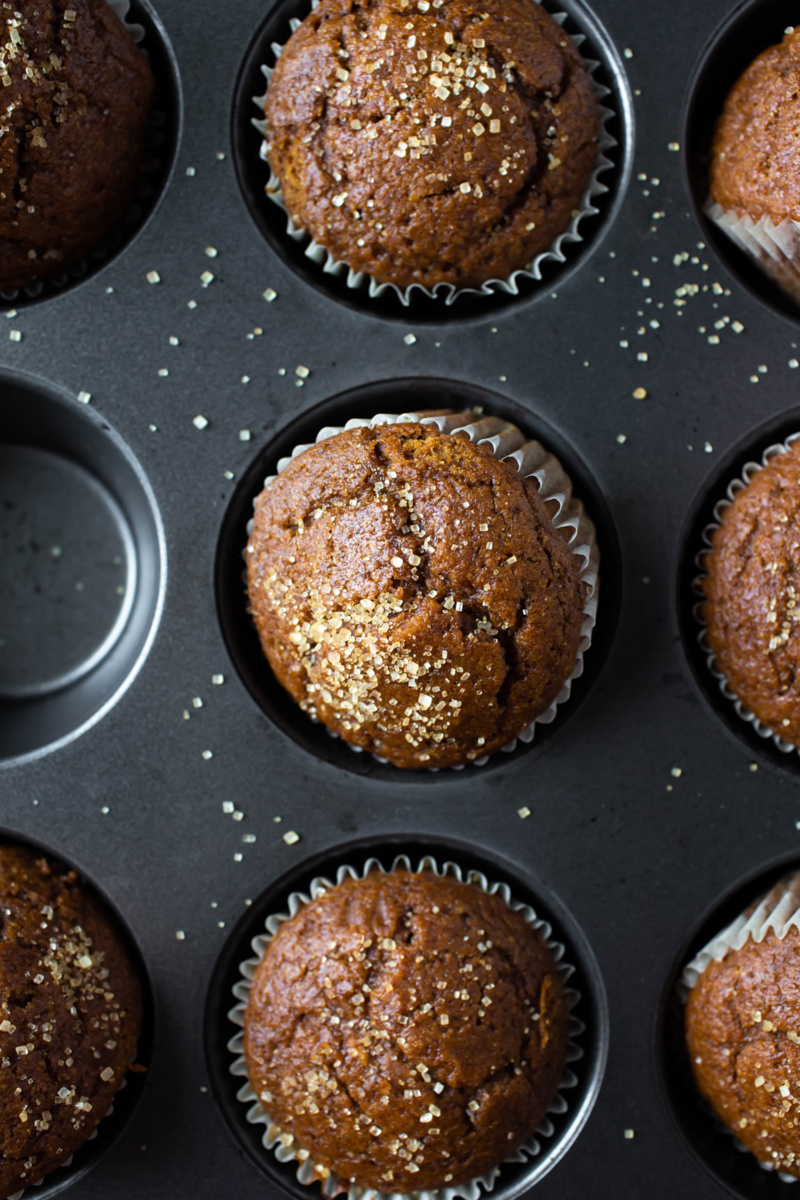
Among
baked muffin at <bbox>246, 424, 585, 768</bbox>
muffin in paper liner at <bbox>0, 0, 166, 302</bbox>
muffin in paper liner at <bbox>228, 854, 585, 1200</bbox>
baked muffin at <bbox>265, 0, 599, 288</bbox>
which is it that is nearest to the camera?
baked muffin at <bbox>246, 424, 585, 768</bbox>

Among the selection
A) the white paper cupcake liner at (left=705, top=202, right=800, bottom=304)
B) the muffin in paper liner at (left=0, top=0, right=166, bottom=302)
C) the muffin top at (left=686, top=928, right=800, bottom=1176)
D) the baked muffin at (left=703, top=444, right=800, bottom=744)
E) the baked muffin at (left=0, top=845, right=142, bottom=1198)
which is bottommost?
the muffin top at (left=686, top=928, right=800, bottom=1176)

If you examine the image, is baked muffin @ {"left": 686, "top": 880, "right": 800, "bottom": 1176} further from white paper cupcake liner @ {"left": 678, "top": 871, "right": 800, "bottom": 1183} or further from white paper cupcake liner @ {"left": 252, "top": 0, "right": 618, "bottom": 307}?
white paper cupcake liner @ {"left": 252, "top": 0, "right": 618, "bottom": 307}

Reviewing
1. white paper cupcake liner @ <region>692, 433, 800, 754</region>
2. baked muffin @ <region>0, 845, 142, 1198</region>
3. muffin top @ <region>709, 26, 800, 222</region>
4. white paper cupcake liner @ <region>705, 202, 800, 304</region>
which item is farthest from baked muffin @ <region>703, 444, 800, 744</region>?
baked muffin @ <region>0, 845, 142, 1198</region>

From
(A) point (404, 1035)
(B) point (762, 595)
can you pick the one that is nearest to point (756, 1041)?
(A) point (404, 1035)

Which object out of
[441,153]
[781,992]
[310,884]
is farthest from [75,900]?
[441,153]

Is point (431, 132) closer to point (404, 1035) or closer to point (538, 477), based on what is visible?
point (538, 477)

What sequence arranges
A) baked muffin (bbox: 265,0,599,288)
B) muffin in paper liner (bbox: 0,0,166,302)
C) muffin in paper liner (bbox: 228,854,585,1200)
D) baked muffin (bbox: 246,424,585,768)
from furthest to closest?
muffin in paper liner (bbox: 0,0,166,302)
muffin in paper liner (bbox: 228,854,585,1200)
baked muffin (bbox: 265,0,599,288)
baked muffin (bbox: 246,424,585,768)

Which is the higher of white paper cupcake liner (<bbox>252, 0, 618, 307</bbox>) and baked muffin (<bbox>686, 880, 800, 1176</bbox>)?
white paper cupcake liner (<bbox>252, 0, 618, 307</bbox>)
